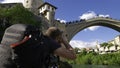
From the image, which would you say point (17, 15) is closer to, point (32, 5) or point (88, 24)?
point (32, 5)

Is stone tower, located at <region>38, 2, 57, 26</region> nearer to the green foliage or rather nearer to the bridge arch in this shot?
the bridge arch

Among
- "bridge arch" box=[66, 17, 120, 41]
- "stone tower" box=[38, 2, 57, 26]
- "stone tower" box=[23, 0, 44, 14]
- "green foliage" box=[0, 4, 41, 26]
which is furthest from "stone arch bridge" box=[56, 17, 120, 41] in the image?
"green foliage" box=[0, 4, 41, 26]

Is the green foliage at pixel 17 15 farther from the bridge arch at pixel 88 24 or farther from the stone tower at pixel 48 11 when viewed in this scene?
the bridge arch at pixel 88 24

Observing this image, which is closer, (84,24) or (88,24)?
(84,24)

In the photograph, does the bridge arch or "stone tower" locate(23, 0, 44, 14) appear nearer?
"stone tower" locate(23, 0, 44, 14)

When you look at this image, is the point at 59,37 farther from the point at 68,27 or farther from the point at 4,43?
the point at 68,27

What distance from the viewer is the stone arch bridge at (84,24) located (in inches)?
2618

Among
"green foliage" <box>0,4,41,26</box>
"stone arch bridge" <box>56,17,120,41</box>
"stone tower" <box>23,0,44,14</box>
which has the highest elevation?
"stone tower" <box>23,0,44,14</box>

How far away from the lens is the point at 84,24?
69.3m

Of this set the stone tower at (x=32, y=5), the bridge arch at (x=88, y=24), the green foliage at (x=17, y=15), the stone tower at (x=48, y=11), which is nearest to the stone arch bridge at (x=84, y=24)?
the bridge arch at (x=88, y=24)

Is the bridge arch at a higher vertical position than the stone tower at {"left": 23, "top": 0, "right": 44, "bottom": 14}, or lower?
lower

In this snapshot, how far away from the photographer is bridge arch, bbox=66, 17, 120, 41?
67.2 metres

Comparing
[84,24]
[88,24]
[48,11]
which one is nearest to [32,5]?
[48,11]

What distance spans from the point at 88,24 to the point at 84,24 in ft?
3.04
